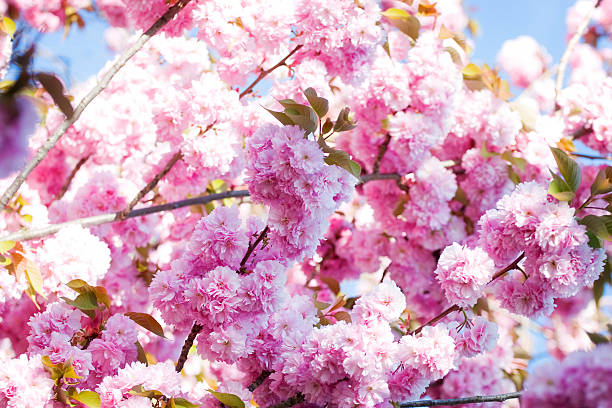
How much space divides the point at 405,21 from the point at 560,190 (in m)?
0.98

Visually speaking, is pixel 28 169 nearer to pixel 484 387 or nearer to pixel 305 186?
pixel 305 186

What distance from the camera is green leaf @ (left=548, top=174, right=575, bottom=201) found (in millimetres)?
1258

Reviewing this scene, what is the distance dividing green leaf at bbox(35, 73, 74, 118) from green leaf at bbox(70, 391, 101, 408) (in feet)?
1.78

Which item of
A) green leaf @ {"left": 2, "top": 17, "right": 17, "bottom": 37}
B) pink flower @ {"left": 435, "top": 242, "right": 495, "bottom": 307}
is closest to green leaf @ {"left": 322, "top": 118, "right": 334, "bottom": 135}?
pink flower @ {"left": 435, "top": 242, "right": 495, "bottom": 307}

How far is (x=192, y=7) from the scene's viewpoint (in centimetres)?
167

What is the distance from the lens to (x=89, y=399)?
112 centimetres

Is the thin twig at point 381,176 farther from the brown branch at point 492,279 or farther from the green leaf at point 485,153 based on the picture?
the brown branch at point 492,279

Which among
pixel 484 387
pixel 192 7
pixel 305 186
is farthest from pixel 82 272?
pixel 484 387

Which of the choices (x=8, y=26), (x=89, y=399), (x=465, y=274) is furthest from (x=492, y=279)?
(x=8, y=26)

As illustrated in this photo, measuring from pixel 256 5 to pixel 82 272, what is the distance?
0.95m

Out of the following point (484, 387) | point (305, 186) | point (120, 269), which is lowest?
point (484, 387)

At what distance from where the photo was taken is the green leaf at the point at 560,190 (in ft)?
4.13

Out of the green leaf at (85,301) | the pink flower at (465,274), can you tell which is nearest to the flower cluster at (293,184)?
the pink flower at (465,274)

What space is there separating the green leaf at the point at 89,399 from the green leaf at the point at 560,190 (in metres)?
0.99
